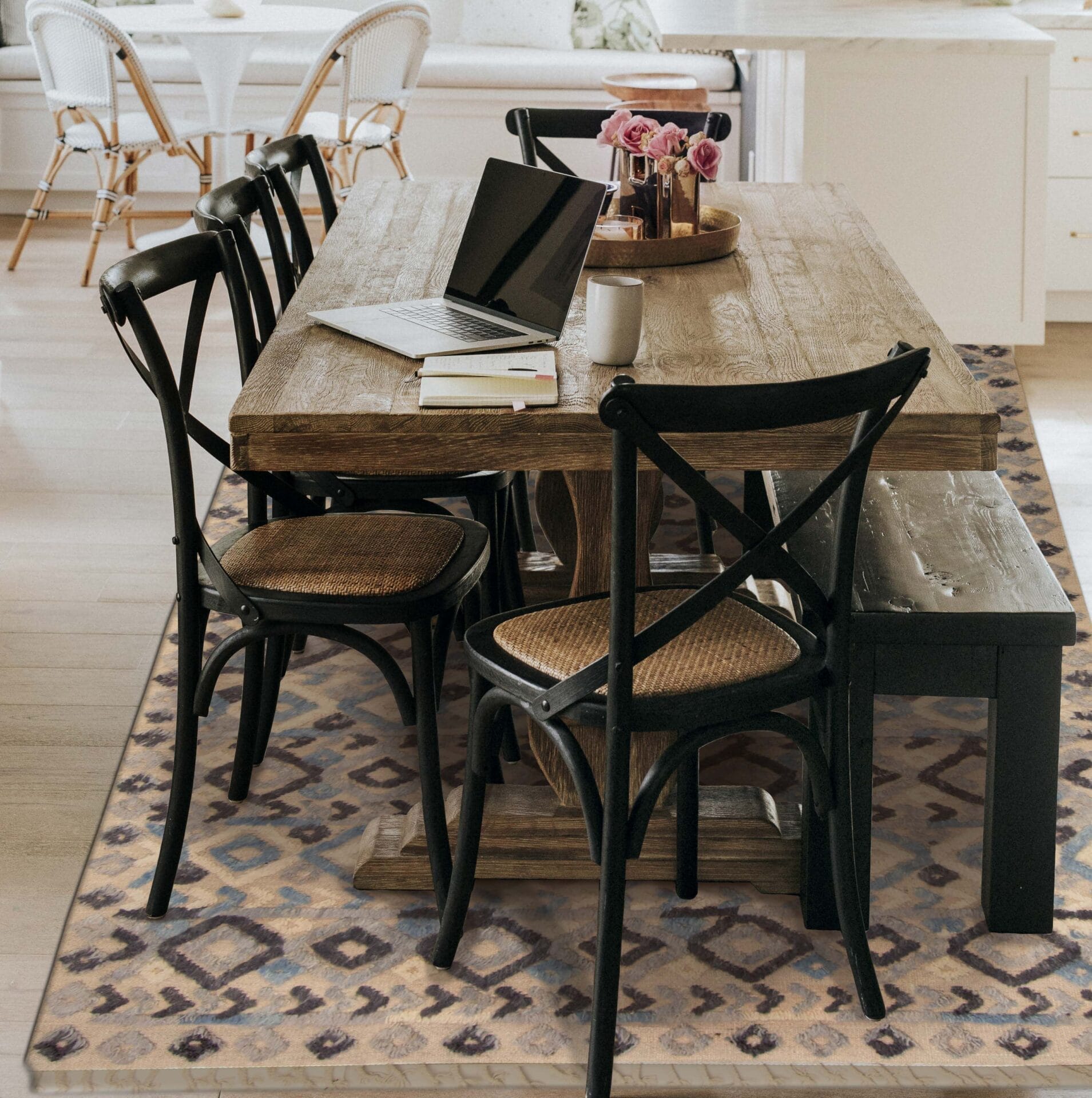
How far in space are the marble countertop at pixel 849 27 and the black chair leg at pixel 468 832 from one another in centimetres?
276

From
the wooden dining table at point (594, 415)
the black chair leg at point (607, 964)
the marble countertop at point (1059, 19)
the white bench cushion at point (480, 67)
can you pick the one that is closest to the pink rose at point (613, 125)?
the wooden dining table at point (594, 415)

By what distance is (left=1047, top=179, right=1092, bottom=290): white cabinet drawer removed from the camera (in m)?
4.78

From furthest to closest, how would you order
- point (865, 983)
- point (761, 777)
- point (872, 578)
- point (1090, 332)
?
point (1090, 332), point (761, 777), point (872, 578), point (865, 983)

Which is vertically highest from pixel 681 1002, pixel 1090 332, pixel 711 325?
pixel 711 325

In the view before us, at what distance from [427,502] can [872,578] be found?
34.8 inches

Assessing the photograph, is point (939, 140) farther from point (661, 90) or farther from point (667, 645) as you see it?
point (667, 645)

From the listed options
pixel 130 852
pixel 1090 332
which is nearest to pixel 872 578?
pixel 130 852

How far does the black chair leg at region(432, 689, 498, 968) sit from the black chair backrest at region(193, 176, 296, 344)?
910mm

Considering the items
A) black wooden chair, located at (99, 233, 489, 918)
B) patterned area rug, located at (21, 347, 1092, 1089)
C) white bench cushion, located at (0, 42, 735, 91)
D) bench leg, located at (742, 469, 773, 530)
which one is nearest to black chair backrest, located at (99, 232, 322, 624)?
black wooden chair, located at (99, 233, 489, 918)

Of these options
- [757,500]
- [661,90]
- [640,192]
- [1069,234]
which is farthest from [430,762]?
[1069,234]

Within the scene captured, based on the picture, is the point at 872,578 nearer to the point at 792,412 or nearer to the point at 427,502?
the point at 792,412

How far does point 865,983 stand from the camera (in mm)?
1832

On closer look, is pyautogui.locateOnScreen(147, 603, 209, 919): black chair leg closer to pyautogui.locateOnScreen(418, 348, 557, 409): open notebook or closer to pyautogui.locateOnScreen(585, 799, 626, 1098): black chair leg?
pyautogui.locateOnScreen(418, 348, 557, 409): open notebook

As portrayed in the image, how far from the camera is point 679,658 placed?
1.73 metres
